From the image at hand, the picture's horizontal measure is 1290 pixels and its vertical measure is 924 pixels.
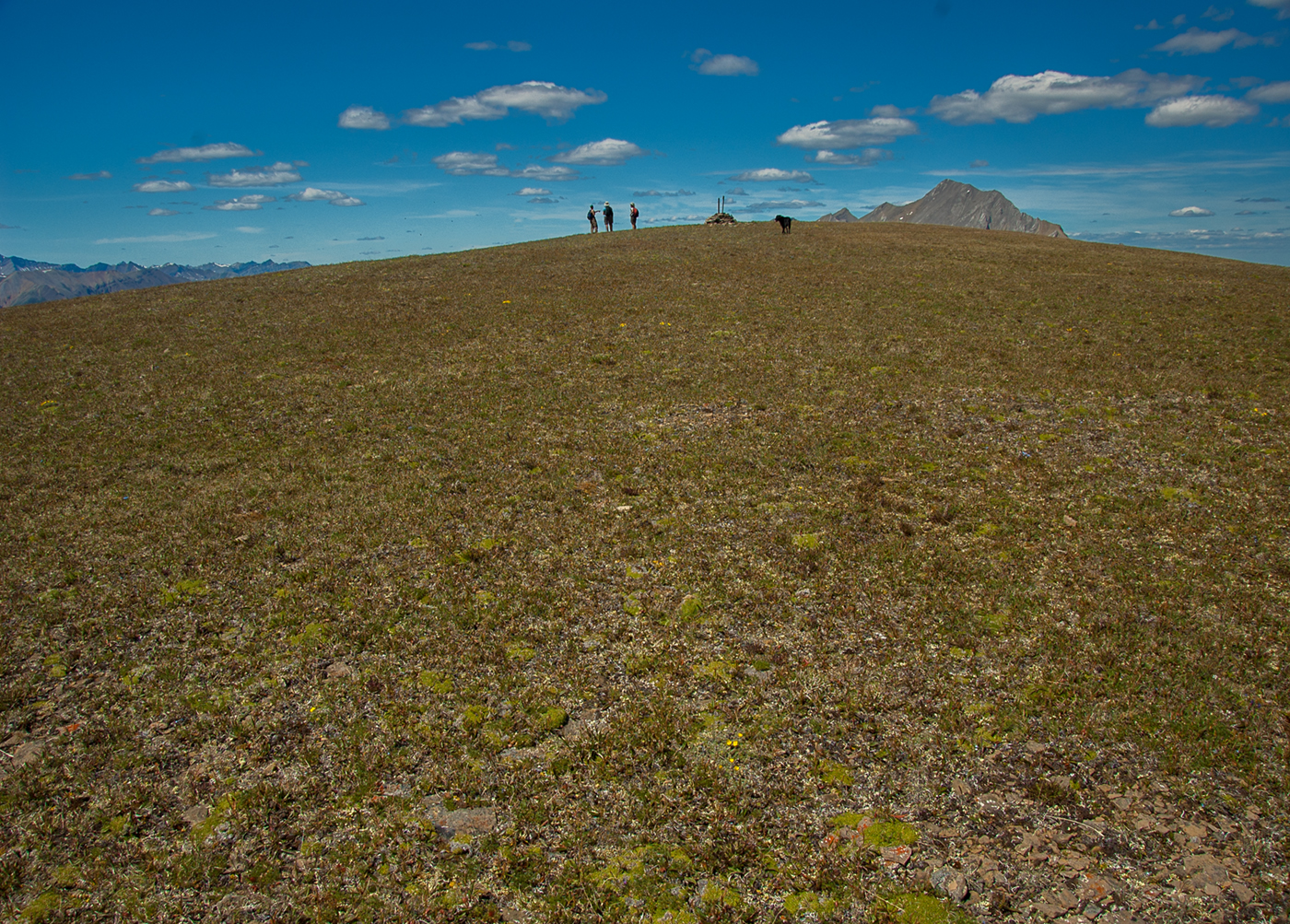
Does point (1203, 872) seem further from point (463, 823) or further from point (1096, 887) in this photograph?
point (463, 823)

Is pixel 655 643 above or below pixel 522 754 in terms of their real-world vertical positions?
above

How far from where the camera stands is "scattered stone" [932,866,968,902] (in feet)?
17.4

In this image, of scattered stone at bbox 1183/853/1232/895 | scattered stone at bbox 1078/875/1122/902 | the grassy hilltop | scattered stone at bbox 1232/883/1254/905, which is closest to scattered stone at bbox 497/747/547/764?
the grassy hilltop

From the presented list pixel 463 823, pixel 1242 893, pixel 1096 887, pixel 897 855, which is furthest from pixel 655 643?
pixel 1242 893

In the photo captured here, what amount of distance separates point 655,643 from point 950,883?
4073 millimetres

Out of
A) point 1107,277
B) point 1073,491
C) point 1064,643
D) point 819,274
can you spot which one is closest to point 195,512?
point 1064,643

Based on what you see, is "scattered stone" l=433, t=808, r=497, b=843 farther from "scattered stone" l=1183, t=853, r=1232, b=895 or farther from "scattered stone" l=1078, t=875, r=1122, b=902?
"scattered stone" l=1183, t=853, r=1232, b=895

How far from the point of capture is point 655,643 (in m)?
8.45

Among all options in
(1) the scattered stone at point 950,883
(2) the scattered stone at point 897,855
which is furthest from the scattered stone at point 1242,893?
(2) the scattered stone at point 897,855

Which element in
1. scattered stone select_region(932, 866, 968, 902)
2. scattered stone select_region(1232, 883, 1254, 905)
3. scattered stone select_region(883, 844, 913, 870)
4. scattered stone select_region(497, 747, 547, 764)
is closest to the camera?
scattered stone select_region(1232, 883, 1254, 905)

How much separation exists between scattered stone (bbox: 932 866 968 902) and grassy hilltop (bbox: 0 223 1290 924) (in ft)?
0.08

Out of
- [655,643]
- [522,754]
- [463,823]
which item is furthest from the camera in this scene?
[655,643]

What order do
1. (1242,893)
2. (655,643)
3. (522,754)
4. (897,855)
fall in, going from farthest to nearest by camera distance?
1. (655,643)
2. (522,754)
3. (897,855)
4. (1242,893)

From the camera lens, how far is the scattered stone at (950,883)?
5.31 m
